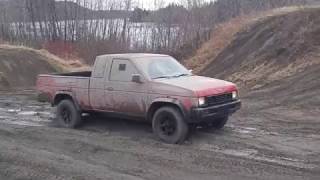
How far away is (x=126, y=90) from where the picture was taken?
37.2 ft

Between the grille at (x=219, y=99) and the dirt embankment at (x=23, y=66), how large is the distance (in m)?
18.4

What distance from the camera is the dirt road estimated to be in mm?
8406

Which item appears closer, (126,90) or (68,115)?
(126,90)

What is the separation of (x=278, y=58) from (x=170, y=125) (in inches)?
531

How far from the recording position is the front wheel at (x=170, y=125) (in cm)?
1047

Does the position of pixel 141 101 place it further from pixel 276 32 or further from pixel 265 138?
pixel 276 32

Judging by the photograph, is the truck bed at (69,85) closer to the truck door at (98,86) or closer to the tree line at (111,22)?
the truck door at (98,86)

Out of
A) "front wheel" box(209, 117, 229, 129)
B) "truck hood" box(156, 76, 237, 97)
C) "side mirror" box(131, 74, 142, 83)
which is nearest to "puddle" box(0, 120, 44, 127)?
"side mirror" box(131, 74, 142, 83)

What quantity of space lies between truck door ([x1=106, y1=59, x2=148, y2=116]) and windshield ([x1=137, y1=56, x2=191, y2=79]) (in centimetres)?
25

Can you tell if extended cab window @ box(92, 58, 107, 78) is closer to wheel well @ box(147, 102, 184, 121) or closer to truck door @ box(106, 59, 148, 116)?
truck door @ box(106, 59, 148, 116)

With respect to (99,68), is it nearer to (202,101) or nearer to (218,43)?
(202,101)

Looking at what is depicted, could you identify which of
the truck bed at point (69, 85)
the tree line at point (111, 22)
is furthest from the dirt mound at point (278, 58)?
the tree line at point (111, 22)

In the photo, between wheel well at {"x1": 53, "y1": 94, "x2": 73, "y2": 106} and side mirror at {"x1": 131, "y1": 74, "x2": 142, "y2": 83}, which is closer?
side mirror at {"x1": 131, "y1": 74, "x2": 142, "y2": 83}

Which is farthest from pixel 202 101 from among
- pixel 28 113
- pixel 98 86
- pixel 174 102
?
pixel 28 113
